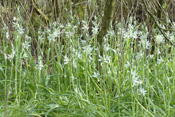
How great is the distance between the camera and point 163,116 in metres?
2.03

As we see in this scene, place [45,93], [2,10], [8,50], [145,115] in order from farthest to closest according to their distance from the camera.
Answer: [2,10], [8,50], [45,93], [145,115]

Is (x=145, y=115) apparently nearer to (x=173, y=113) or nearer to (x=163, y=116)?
(x=163, y=116)

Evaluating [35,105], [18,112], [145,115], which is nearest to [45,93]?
[35,105]

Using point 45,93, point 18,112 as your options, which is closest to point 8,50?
point 45,93

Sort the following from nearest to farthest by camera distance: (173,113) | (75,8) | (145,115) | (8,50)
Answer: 1. (145,115)
2. (173,113)
3. (8,50)
4. (75,8)

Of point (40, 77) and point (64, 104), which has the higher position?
point (40, 77)

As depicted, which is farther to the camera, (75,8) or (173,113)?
(75,8)

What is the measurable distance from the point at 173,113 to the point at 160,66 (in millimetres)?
899

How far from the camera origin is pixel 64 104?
2.22 meters

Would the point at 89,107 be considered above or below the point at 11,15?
below

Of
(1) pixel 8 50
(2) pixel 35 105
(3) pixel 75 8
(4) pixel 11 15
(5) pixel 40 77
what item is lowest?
(2) pixel 35 105

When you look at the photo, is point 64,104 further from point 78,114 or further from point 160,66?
point 160,66

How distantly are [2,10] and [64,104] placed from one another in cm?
210

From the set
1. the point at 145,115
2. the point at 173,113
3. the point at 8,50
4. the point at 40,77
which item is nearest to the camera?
the point at 145,115
